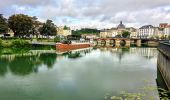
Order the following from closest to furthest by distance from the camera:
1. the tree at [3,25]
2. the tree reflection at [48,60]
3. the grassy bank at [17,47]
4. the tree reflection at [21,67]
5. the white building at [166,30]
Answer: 1. the tree reflection at [21,67]
2. the tree reflection at [48,60]
3. the grassy bank at [17,47]
4. the tree at [3,25]
5. the white building at [166,30]

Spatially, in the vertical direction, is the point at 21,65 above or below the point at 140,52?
above

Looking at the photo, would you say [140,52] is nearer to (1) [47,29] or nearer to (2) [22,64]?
(1) [47,29]

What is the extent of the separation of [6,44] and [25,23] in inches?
607

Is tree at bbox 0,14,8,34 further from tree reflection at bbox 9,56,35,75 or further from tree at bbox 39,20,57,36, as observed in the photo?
tree reflection at bbox 9,56,35,75

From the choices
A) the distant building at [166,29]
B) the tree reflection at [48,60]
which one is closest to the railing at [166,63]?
the tree reflection at [48,60]

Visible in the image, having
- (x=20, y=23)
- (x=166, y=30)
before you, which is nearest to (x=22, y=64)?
(x=20, y=23)

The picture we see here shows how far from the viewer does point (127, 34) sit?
16675cm

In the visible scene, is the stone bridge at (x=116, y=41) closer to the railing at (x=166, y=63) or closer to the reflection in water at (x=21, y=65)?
the reflection in water at (x=21, y=65)

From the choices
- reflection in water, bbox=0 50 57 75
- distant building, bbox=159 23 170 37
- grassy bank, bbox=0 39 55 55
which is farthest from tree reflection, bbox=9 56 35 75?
distant building, bbox=159 23 170 37

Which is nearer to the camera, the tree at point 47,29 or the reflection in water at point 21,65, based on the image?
the reflection in water at point 21,65

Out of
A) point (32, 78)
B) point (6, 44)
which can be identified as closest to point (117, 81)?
point (32, 78)

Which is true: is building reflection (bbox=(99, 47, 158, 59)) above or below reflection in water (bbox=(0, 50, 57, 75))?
below

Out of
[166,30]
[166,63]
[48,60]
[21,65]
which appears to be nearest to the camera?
[166,63]

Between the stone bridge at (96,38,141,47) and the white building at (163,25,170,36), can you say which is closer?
the stone bridge at (96,38,141,47)
